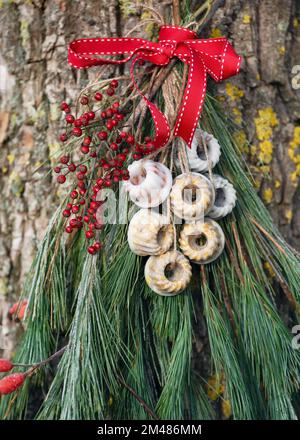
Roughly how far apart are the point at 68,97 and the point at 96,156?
0.19 metres

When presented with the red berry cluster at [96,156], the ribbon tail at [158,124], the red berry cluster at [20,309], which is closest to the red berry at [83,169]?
the red berry cluster at [96,156]

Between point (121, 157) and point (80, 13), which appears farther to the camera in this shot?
point (80, 13)

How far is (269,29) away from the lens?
1198mm

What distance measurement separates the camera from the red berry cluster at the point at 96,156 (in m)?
1.02

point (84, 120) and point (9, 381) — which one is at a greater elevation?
point (84, 120)

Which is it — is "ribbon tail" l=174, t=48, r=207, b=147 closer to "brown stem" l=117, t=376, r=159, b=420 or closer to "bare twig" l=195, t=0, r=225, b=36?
"bare twig" l=195, t=0, r=225, b=36

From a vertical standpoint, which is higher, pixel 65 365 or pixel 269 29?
pixel 269 29

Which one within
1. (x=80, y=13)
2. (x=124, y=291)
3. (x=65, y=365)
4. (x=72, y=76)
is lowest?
(x=65, y=365)

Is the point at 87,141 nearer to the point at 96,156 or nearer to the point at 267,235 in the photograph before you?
the point at 96,156

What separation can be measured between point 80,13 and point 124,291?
0.51 meters

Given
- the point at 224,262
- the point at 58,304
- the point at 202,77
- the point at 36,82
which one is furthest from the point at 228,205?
the point at 36,82

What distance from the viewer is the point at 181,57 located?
105cm

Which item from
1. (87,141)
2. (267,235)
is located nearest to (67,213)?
(87,141)

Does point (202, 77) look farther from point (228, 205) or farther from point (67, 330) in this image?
point (67, 330)
